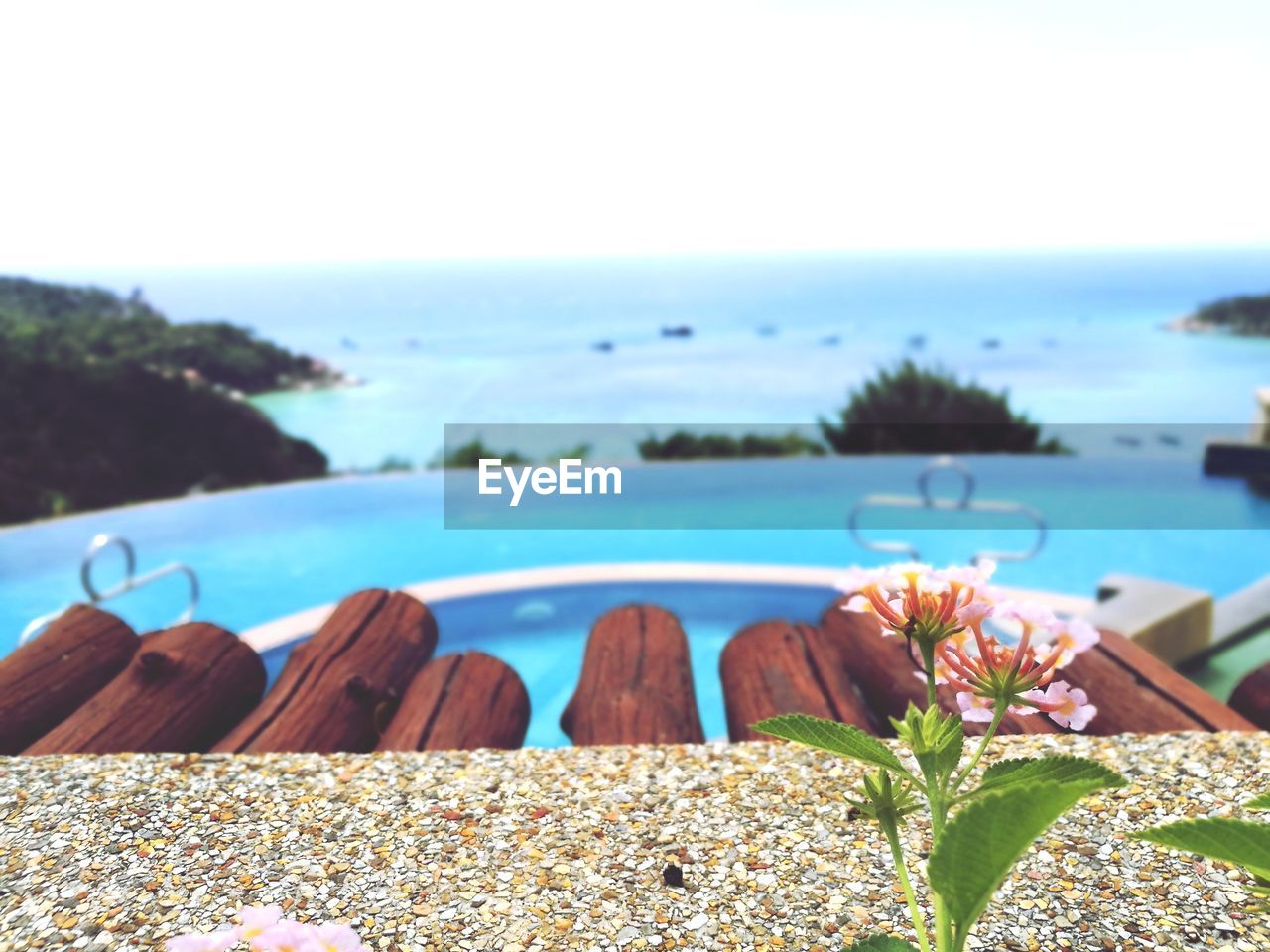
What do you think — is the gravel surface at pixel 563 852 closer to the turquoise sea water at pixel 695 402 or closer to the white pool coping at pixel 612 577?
the turquoise sea water at pixel 695 402

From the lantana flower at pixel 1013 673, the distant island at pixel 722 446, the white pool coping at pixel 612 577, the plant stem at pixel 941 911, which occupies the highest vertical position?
the lantana flower at pixel 1013 673

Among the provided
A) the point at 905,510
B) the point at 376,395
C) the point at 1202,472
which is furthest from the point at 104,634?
the point at 376,395

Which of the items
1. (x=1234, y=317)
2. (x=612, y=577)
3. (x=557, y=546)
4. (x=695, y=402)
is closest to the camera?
(x=612, y=577)

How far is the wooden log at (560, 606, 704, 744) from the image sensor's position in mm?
2010

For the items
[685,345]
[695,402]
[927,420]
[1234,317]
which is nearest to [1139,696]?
[927,420]

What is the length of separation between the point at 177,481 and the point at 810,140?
21.2m

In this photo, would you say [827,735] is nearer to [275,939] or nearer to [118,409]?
[275,939]

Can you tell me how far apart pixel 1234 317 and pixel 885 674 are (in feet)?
72.9

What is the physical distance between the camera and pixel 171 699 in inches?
81.8

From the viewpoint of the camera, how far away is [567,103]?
82.5 ft

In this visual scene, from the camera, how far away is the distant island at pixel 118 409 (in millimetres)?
12094

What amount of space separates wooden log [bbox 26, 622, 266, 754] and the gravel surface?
17cm

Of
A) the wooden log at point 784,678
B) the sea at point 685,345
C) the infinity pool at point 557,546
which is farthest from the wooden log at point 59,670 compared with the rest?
the sea at point 685,345

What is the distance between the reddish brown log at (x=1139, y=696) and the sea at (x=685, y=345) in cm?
910
